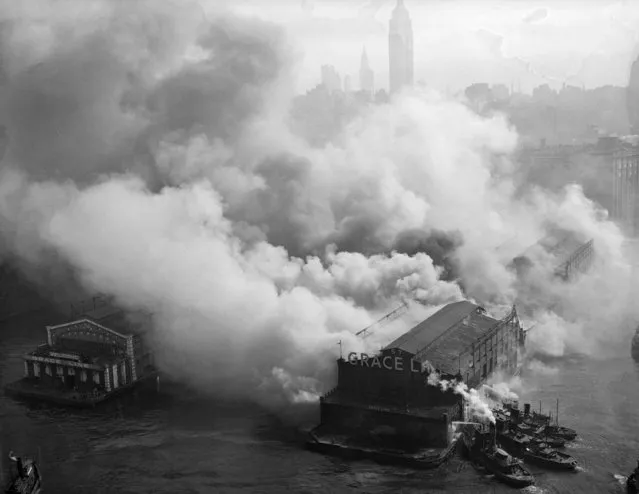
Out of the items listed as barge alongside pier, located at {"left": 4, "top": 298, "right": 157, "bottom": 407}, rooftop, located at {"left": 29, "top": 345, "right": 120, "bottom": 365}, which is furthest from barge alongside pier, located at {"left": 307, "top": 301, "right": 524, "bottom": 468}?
rooftop, located at {"left": 29, "top": 345, "right": 120, "bottom": 365}

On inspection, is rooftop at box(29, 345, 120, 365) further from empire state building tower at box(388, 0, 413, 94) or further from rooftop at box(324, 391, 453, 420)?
empire state building tower at box(388, 0, 413, 94)

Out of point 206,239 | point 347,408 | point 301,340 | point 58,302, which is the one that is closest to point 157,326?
point 206,239

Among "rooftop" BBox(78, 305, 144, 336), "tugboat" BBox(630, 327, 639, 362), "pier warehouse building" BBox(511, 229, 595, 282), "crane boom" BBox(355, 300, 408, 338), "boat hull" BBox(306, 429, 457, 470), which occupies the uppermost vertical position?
"pier warehouse building" BBox(511, 229, 595, 282)

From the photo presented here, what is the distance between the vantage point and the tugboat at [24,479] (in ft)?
96.2

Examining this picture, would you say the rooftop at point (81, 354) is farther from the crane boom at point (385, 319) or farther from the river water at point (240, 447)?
the crane boom at point (385, 319)

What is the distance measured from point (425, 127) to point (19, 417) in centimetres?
3644

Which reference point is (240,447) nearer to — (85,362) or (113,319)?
(85,362)

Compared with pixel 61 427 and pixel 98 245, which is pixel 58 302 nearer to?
pixel 98 245

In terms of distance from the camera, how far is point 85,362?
41.7m

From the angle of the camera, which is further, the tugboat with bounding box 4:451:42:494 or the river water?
the river water

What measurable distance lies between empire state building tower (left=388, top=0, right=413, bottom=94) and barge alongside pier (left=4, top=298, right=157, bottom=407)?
2792 cm

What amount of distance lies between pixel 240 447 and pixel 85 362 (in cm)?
1286

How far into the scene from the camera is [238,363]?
133 feet

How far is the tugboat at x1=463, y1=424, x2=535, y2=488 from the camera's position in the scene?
29391mm
